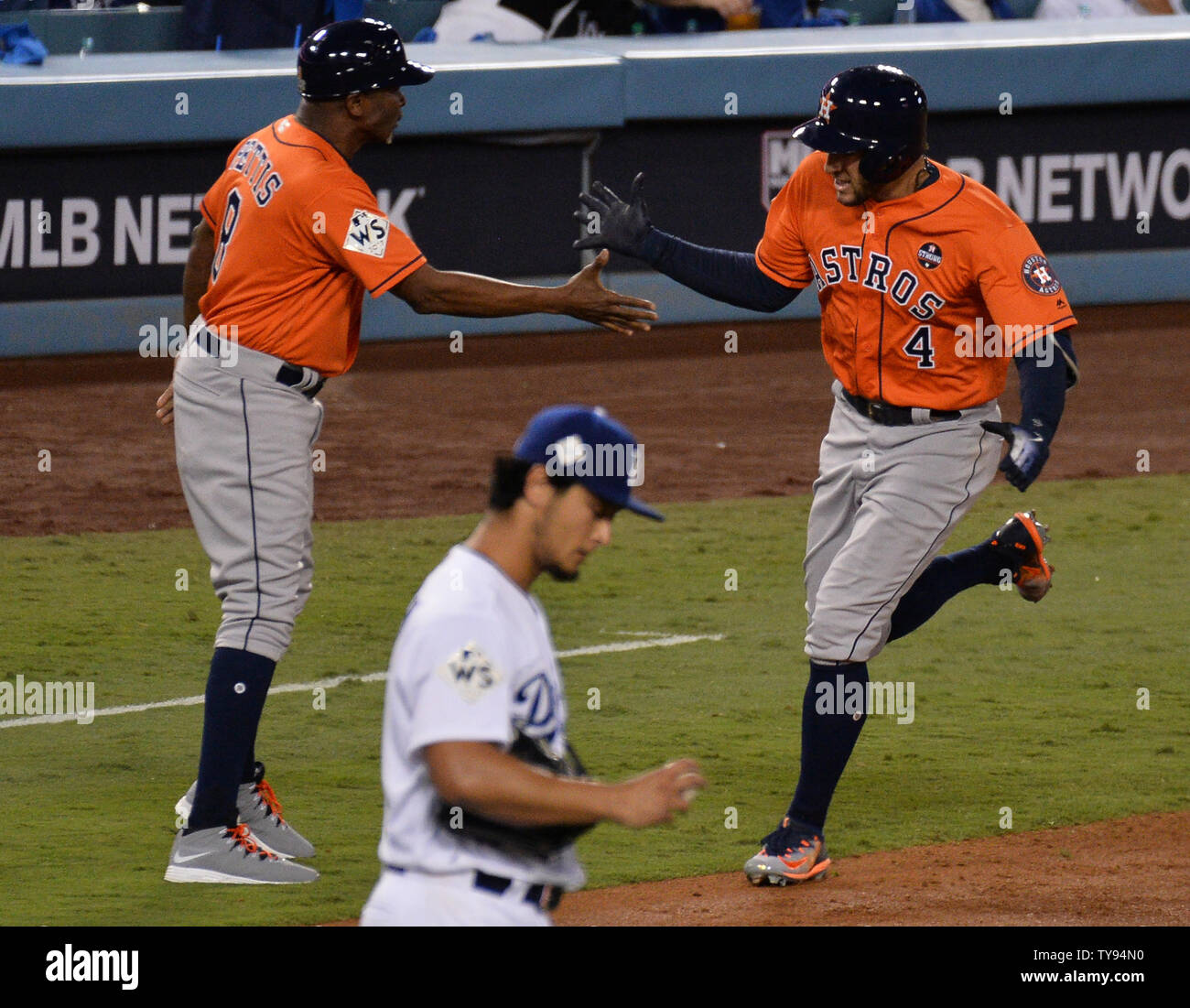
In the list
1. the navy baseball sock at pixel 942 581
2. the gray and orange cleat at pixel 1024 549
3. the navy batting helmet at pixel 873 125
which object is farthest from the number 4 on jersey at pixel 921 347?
the gray and orange cleat at pixel 1024 549

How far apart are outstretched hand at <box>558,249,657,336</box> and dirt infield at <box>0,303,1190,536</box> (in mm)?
4564

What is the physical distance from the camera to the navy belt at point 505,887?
10.4 feet

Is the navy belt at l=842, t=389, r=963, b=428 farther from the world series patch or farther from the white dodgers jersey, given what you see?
the white dodgers jersey

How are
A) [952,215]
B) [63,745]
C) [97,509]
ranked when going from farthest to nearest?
[97,509] → [63,745] → [952,215]

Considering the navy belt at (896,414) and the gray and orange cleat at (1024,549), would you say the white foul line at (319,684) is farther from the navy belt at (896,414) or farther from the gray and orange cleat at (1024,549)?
the navy belt at (896,414)

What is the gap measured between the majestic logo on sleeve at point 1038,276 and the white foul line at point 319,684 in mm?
2813

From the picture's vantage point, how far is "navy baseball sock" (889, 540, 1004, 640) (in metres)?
5.84

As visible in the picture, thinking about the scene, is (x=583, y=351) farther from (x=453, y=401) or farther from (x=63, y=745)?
(x=63, y=745)

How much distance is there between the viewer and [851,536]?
539cm

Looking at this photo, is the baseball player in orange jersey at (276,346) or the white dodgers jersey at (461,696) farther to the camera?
the baseball player in orange jersey at (276,346)

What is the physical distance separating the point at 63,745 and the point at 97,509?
11.5ft

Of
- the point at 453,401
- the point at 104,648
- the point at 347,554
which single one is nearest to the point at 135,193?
the point at 453,401

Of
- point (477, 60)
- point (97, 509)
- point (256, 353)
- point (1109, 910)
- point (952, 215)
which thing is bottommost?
point (1109, 910)

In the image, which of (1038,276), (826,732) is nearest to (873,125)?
(1038,276)
